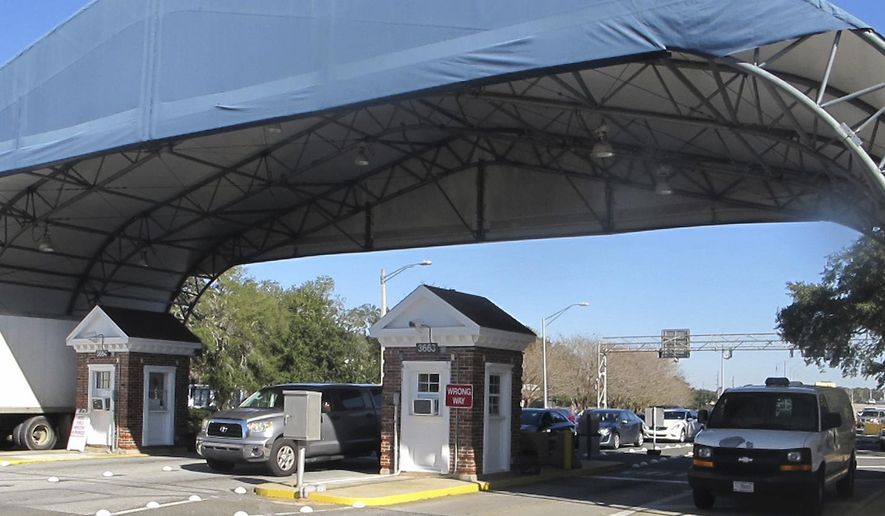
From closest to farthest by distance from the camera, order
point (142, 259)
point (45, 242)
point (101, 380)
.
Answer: point (101, 380)
point (45, 242)
point (142, 259)

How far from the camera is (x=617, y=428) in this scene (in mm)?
33969

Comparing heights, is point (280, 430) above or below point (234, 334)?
below

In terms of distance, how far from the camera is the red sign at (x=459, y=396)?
18719 millimetres

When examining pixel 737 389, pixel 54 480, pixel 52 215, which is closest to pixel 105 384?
pixel 52 215

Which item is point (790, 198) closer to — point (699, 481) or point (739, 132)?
point (739, 132)

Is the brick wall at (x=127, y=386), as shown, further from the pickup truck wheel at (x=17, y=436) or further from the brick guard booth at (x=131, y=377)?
the pickup truck wheel at (x=17, y=436)

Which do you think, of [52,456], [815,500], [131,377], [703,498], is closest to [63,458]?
[52,456]

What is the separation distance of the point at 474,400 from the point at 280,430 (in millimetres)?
4121

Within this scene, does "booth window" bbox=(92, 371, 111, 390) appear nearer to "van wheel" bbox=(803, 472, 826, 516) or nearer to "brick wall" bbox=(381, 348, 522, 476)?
"brick wall" bbox=(381, 348, 522, 476)

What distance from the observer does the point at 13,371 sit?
26438 mm

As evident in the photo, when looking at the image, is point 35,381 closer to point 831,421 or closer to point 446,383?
point 446,383

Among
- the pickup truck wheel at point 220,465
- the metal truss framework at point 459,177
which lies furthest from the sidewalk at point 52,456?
the metal truss framework at point 459,177

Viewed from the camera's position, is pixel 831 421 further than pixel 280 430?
No

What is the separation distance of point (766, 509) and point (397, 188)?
15482 millimetres
